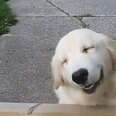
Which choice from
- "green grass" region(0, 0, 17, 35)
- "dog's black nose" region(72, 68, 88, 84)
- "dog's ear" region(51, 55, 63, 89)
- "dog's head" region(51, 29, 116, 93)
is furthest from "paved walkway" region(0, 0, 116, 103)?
"dog's black nose" region(72, 68, 88, 84)

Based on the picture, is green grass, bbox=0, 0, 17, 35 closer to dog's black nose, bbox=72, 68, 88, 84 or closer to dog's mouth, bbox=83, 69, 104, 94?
dog's mouth, bbox=83, 69, 104, 94

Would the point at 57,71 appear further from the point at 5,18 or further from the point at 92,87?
the point at 5,18

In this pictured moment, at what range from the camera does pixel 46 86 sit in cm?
550

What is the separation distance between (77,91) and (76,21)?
15.3 ft

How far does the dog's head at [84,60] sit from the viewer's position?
10.1 ft

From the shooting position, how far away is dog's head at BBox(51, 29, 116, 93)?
10.1 ft

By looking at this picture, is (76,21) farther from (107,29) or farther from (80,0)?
(80,0)

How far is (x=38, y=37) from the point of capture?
287 inches

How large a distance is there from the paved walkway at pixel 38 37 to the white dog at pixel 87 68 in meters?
1.79

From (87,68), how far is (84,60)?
73mm

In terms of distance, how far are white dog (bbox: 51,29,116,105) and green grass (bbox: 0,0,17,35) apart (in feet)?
13.9

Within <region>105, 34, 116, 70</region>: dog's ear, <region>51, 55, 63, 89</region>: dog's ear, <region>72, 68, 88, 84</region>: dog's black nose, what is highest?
<region>72, 68, 88, 84</region>: dog's black nose

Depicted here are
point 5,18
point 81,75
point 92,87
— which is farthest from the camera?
point 5,18

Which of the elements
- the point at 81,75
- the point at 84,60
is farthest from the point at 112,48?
the point at 81,75
